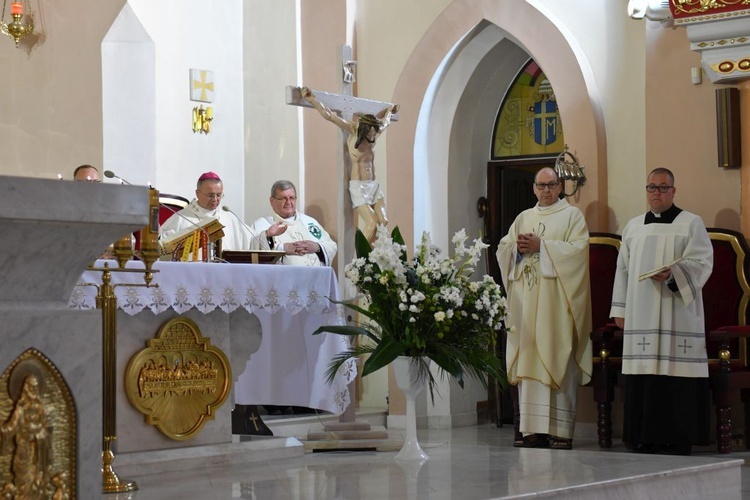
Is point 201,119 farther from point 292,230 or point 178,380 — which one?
point 178,380

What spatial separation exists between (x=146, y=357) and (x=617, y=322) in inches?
137

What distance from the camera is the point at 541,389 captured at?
26.6ft

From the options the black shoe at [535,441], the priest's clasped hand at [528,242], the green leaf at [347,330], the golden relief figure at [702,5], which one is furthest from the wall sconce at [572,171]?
the green leaf at [347,330]

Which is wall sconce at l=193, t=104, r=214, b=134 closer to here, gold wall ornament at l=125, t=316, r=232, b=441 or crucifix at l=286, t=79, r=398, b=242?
crucifix at l=286, t=79, r=398, b=242

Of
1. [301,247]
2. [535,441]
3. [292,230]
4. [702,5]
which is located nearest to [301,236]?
[292,230]

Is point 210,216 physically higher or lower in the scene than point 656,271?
higher

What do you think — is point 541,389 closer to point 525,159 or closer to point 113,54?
point 525,159

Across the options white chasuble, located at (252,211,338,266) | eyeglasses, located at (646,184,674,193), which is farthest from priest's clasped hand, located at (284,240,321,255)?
eyeglasses, located at (646,184,674,193)

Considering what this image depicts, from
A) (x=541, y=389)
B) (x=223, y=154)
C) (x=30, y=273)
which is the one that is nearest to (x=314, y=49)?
(x=223, y=154)

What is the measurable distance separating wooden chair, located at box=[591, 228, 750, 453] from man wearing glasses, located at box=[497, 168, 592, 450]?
0.14 meters

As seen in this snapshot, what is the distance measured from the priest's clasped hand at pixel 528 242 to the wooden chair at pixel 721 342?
0.71 meters

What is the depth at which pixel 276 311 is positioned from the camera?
647 cm

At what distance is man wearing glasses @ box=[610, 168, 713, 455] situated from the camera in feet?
25.0

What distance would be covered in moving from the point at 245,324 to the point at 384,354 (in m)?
0.85
